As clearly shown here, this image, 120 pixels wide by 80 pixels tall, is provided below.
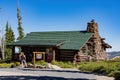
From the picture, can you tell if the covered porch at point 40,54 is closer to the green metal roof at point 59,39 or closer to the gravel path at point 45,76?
the green metal roof at point 59,39

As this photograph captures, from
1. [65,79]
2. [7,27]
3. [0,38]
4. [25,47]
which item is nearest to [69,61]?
[25,47]

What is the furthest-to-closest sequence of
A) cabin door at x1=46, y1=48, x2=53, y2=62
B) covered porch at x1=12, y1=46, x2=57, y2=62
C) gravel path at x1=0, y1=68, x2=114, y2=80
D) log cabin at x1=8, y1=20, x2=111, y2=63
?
1. cabin door at x1=46, y1=48, x2=53, y2=62
2. log cabin at x1=8, y1=20, x2=111, y2=63
3. covered porch at x1=12, y1=46, x2=57, y2=62
4. gravel path at x1=0, y1=68, x2=114, y2=80

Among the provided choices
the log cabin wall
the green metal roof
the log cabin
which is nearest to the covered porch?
the log cabin

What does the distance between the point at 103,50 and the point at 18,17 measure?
1055 inches

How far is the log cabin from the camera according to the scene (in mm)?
54156

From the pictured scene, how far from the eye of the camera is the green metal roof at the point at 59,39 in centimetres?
5425

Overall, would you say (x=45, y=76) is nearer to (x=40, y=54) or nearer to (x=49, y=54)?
(x=40, y=54)

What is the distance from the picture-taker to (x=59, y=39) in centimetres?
5741

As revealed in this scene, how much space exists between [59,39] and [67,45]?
123 inches

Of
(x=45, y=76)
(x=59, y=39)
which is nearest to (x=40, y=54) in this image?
(x=59, y=39)

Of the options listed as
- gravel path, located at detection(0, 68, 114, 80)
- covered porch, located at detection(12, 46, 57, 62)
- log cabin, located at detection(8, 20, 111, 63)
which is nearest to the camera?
gravel path, located at detection(0, 68, 114, 80)

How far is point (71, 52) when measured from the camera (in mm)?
54344

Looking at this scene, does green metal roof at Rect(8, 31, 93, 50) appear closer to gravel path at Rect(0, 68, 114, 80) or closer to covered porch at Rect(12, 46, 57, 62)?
covered porch at Rect(12, 46, 57, 62)

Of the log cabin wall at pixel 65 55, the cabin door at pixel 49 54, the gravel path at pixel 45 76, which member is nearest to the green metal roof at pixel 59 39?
the log cabin wall at pixel 65 55
